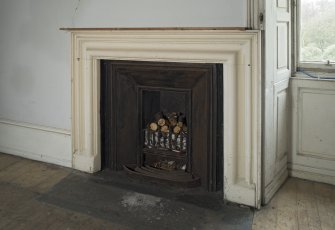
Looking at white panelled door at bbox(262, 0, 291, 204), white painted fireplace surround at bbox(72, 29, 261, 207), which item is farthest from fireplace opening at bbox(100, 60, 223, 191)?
white panelled door at bbox(262, 0, 291, 204)

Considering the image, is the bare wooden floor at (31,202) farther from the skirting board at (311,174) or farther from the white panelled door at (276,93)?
the skirting board at (311,174)

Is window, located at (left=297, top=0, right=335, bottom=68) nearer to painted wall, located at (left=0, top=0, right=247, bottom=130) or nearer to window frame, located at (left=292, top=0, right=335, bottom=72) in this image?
window frame, located at (left=292, top=0, right=335, bottom=72)

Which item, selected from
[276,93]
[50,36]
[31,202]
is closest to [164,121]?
[276,93]

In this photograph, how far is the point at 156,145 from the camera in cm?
302

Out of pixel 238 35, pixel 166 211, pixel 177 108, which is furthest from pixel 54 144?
pixel 238 35

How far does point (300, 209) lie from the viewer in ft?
8.08

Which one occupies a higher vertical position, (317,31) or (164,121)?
(317,31)

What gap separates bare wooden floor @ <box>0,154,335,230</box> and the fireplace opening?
478 millimetres

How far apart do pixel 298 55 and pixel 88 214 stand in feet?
6.68

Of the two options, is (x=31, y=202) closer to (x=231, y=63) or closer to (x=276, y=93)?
(x=231, y=63)

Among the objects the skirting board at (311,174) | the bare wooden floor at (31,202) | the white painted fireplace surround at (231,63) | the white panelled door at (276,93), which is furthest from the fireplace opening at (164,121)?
the skirting board at (311,174)

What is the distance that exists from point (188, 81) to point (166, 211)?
0.95m

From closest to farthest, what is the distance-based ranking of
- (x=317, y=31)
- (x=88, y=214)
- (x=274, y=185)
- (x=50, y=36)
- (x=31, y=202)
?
1. (x=88, y=214)
2. (x=31, y=202)
3. (x=274, y=185)
4. (x=317, y=31)
5. (x=50, y=36)

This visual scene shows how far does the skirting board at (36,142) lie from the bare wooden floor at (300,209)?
70.2 inches
